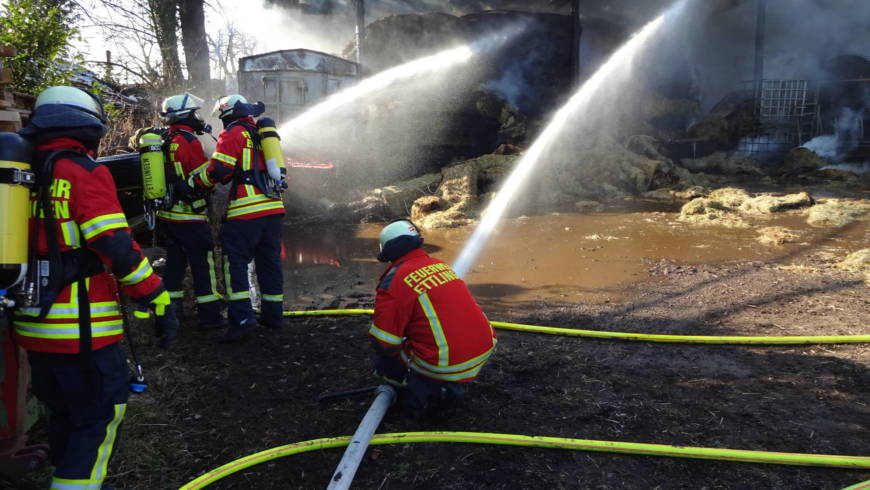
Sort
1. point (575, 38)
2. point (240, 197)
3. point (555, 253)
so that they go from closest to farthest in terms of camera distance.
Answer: point (240, 197) → point (555, 253) → point (575, 38)

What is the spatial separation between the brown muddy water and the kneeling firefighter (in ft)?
4.49

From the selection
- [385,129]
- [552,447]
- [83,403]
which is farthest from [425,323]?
[385,129]

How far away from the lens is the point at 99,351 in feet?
7.61

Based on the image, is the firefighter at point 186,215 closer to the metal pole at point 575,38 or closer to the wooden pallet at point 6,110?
the wooden pallet at point 6,110

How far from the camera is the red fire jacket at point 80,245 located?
2.23 m

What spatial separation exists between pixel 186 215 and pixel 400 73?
14.7 metres

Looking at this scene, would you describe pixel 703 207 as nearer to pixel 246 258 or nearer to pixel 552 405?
pixel 552 405

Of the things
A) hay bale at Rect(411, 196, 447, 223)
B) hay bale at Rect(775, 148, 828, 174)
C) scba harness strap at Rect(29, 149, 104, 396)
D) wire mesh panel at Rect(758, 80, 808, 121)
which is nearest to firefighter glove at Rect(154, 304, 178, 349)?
scba harness strap at Rect(29, 149, 104, 396)

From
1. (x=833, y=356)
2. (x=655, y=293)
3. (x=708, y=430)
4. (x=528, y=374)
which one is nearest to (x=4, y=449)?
(x=528, y=374)

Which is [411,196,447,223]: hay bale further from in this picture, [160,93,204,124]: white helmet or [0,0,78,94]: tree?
[0,0,78,94]: tree

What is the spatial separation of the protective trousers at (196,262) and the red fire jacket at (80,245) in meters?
2.25

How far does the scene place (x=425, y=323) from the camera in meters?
2.98

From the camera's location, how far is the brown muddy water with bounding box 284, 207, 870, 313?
20.8ft

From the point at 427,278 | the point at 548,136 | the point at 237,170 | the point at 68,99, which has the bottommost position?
the point at 427,278
